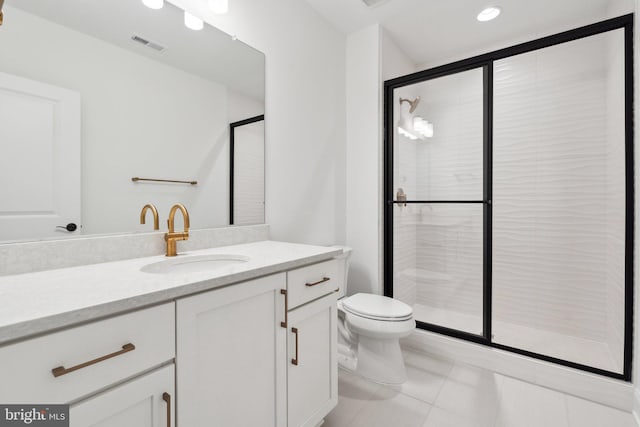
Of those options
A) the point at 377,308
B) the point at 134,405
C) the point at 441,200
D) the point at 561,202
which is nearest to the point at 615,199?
the point at 561,202

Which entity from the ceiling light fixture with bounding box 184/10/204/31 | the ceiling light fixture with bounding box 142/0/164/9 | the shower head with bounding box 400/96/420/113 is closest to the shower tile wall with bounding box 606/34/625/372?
the shower head with bounding box 400/96/420/113

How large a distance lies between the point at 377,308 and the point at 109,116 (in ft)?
5.41

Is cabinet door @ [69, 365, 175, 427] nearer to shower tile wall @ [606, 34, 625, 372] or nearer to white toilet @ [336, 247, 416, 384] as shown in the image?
white toilet @ [336, 247, 416, 384]

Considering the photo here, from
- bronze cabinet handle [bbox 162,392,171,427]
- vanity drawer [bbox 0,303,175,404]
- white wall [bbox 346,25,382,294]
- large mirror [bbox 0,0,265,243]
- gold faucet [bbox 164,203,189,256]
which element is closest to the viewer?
vanity drawer [bbox 0,303,175,404]

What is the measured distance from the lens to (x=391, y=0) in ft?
6.65

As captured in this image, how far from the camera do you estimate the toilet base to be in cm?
175

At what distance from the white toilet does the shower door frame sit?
1.92ft

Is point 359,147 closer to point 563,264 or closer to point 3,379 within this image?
point 563,264

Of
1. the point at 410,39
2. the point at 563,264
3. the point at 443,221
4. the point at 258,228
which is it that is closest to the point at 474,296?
the point at 443,221

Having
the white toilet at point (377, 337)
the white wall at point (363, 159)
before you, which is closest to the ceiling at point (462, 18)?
the white wall at point (363, 159)

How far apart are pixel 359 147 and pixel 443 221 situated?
0.88 meters

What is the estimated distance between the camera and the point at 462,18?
7.21 ft

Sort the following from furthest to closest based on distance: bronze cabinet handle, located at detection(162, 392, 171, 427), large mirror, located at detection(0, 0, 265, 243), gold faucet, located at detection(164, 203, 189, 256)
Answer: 1. gold faucet, located at detection(164, 203, 189, 256)
2. large mirror, located at detection(0, 0, 265, 243)
3. bronze cabinet handle, located at detection(162, 392, 171, 427)

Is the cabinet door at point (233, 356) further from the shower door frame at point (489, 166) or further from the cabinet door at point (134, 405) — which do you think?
the shower door frame at point (489, 166)
